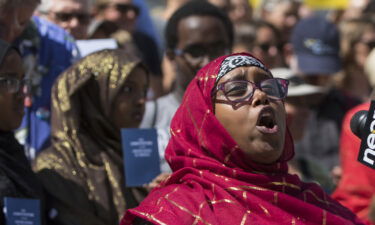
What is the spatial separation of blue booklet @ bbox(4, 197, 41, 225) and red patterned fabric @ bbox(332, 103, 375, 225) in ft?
6.08

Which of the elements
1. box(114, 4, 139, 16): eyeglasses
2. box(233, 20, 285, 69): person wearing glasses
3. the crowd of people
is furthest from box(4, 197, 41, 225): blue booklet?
box(233, 20, 285, 69): person wearing glasses

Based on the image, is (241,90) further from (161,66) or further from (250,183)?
(161,66)

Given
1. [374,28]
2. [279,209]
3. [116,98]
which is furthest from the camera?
[374,28]

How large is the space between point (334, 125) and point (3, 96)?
3530mm

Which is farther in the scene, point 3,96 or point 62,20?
point 62,20

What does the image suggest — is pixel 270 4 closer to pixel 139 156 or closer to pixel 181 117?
pixel 139 156

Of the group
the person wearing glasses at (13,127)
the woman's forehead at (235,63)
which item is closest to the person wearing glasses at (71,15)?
the person wearing glasses at (13,127)

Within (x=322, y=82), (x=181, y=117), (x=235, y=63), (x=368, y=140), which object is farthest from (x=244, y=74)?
(x=322, y=82)

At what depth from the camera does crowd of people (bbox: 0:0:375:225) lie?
12.3 feet

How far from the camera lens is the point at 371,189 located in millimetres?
5020

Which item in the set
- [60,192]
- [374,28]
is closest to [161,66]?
[374,28]

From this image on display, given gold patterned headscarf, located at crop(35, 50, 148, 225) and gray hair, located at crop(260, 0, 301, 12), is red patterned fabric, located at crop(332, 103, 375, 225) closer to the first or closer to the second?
gold patterned headscarf, located at crop(35, 50, 148, 225)

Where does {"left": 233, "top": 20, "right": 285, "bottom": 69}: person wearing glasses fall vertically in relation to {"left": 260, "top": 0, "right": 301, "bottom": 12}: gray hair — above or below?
above

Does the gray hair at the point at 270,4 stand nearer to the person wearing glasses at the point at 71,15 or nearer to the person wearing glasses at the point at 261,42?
the person wearing glasses at the point at 261,42
